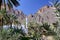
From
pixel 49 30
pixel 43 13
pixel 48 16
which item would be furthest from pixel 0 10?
pixel 43 13

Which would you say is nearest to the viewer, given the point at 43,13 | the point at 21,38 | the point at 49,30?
the point at 21,38

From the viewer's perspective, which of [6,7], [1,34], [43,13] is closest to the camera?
[1,34]

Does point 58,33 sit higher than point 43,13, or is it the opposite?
point 43,13

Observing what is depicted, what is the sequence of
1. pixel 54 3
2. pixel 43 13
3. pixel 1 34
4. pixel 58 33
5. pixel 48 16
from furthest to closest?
pixel 43 13 → pixel 48 16 → pixel 54 3 → pixel 58 33 → pixel 1 34

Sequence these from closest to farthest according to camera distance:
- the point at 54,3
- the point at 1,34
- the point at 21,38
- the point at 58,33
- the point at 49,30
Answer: the point at 1,34, the point at 21,38, the point at 58,33, the point at 49,30, the point at 54,3

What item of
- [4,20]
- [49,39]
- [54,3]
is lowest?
[49,39]

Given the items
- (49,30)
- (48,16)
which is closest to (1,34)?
(49,30)

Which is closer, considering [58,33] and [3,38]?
[3,38]

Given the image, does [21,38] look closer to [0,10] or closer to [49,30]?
[0,10]

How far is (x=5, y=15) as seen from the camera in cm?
2458

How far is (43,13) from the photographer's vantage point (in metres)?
61.1

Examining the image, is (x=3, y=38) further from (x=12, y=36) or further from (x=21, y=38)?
(x=21, y=38)

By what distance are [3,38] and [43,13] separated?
140ft

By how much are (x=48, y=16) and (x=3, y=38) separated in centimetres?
3660
